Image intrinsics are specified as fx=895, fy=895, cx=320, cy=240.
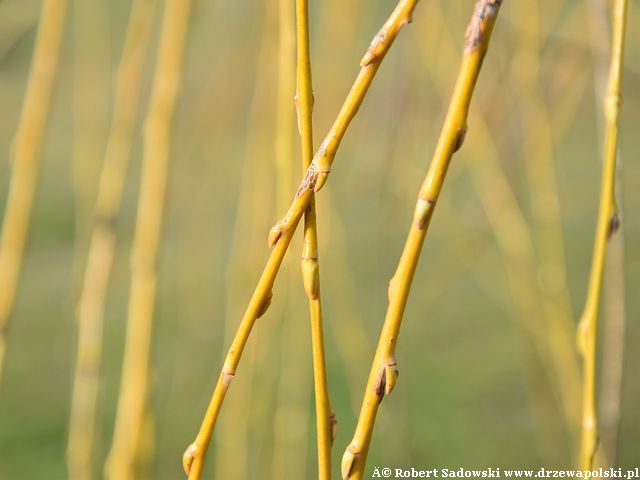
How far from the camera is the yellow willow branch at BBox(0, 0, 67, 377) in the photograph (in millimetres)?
380

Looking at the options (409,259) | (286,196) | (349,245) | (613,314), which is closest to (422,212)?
(409,259)

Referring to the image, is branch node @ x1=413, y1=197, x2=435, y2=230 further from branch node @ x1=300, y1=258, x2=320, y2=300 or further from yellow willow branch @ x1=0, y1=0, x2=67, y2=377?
yellow willow branch @ x1=0, y1=0, x2=67, y2=377

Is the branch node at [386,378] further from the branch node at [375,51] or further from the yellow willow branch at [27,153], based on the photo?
the yellow willow branch at [27,153]

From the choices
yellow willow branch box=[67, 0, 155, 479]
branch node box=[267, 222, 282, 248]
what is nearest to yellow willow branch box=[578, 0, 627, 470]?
branch node box=[267, 222, 282, 248]

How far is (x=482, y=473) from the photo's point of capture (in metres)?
0.95

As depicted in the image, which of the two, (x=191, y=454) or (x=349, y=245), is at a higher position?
(x=349, y=245)

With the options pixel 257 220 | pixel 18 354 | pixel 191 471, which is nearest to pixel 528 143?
pixel 257 220

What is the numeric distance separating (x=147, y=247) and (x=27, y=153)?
0.07 metres

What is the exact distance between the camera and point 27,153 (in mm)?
385

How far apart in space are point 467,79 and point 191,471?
0.12 metres

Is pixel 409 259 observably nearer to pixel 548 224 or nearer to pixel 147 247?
pixel 147 247

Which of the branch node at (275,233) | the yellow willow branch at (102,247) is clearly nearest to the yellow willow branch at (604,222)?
the branch node at (275,233)

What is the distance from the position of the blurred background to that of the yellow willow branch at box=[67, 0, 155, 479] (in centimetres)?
3

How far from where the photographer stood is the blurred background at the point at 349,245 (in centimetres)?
49
